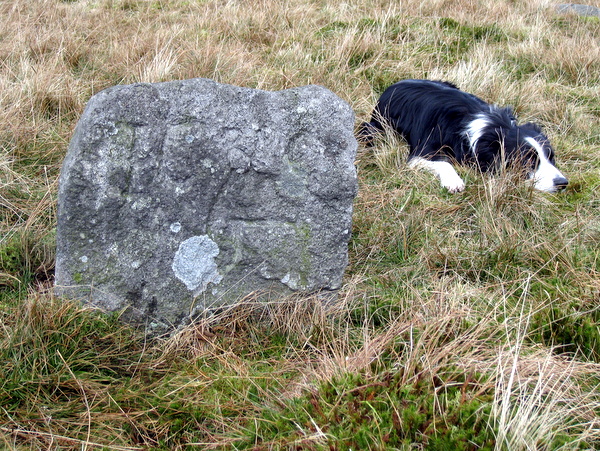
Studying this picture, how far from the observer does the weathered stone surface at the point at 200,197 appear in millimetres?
2488

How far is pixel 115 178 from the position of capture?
2484 mm

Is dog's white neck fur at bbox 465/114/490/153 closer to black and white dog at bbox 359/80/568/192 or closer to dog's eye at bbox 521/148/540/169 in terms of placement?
black and white dog at bbox 359/80/568/192

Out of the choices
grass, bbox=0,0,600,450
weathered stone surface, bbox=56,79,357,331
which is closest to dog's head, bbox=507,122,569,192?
grass, bbox=0,0,600,450

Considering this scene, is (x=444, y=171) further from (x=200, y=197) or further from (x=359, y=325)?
(x=200, y=197)

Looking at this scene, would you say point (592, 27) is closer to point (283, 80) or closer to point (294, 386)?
point (283, 80)

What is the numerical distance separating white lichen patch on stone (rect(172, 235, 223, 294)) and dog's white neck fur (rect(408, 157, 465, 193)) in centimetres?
189

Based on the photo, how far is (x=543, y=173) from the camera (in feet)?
12.9

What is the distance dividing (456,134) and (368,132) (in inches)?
26.9

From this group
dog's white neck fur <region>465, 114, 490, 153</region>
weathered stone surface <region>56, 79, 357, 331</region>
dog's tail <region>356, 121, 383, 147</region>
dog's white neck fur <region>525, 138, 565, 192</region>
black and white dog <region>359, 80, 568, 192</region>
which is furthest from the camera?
dog's tail <region>356, 121, 383, 147</region>

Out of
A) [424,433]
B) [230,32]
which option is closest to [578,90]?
[230,32]

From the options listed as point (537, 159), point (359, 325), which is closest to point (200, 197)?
point (359, 325)

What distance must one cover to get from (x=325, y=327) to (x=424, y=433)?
2.72 feet

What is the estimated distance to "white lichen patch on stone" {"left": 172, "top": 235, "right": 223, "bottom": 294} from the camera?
2588 mm

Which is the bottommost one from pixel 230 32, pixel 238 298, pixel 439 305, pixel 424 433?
pixel 230 32
